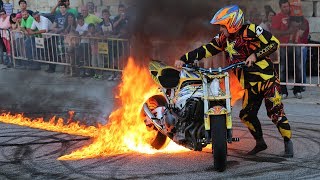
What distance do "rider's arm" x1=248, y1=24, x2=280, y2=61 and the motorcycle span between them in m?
0.27

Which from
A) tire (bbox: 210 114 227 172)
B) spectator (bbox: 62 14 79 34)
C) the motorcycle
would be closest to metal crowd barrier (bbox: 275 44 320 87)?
the motorcycle

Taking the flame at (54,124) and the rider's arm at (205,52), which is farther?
the flame at (54,124)

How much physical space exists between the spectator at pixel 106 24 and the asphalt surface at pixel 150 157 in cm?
278

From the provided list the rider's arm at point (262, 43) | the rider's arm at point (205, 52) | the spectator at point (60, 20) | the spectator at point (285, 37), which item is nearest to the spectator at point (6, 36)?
the spectator at point (60, 20)

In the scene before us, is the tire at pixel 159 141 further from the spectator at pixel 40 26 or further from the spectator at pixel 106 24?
the spectator at pixel 40 26

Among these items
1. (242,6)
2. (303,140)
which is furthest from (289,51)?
(303,140)

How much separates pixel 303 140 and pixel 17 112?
4.64 metres

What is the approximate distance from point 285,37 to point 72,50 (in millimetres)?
5114

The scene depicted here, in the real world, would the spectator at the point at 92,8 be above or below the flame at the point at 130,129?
above

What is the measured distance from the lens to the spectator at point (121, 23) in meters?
9.50

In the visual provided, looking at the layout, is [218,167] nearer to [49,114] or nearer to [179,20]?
[179,20]

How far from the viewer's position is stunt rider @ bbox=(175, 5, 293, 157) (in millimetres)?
5520

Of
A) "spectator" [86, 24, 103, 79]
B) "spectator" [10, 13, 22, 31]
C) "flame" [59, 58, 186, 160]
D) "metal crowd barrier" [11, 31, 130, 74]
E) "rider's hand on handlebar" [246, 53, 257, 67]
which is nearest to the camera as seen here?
"rider's hand on handlebar" [246, 53, 257, 67]

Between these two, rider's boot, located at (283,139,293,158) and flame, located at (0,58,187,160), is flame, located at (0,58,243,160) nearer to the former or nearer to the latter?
flame, located at (0,58,187,160)
